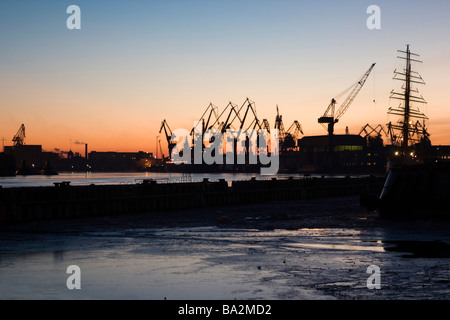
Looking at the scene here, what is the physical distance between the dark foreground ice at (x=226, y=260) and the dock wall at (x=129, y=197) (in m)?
2.12

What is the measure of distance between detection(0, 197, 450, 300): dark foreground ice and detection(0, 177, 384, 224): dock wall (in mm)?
2124

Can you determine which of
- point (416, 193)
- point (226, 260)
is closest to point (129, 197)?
point (416, 193)

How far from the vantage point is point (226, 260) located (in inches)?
742

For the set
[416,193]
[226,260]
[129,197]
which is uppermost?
[416,193]

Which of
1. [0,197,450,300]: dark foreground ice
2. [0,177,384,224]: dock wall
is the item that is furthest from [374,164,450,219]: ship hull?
[0,177,384,224]: dock wall

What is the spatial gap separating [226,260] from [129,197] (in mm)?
24560

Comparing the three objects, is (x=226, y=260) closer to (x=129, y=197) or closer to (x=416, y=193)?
(x=416, y=193)

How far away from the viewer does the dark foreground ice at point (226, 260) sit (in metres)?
13.7

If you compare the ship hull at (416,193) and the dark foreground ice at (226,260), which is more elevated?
the ship hull at (416,193)

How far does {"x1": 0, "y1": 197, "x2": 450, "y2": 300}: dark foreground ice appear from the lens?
13742mm

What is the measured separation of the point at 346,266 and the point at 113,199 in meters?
26.2

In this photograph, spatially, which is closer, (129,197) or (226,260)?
(226,260)

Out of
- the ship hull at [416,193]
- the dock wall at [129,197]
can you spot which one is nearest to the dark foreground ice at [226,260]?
the ship hull at [416,193]

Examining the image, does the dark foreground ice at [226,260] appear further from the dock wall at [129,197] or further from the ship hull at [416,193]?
the dock wall at [129,197]
